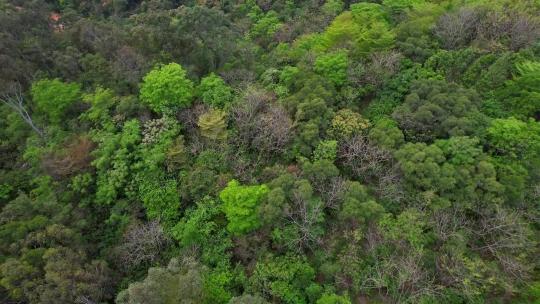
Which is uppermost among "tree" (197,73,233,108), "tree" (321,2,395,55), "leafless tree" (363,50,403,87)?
"tree" (321,2,395,55)

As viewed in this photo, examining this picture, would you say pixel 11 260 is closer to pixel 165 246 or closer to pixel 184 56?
pixel 165 246

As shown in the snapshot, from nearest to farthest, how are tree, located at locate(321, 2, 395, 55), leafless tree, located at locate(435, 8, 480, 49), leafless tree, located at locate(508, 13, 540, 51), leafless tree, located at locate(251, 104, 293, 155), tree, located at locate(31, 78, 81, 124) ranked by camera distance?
1. leafless tree, located at locate(251, 104, 293, 155)
2. leafless tree, located at locate(508, 13, 540, 51)
3. tree, located at locate(31, 78, 81, 124)
4. leafless tree, located at locate(435, 8, 480, 49)
5. tree, located at locate(321, 2, 395, 55)

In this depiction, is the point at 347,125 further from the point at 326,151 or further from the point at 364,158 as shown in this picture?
the point at 364,158

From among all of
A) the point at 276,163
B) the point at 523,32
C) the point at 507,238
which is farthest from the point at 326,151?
the point at 523,32

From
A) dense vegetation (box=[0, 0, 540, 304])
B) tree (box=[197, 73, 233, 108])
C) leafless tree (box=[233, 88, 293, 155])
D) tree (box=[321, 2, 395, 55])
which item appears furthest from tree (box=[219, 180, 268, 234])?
tree (box=[321, 2, 395, 55])

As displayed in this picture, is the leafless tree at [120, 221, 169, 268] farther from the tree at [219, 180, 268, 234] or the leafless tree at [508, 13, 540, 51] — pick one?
the leafless tree at [508, 13, 540, 51]

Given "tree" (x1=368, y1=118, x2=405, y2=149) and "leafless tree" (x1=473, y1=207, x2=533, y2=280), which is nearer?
"leafless tree" (x1=473, y1=207, x2=533, y2=280)

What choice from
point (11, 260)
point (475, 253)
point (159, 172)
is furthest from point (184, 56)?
point (475, 253)
